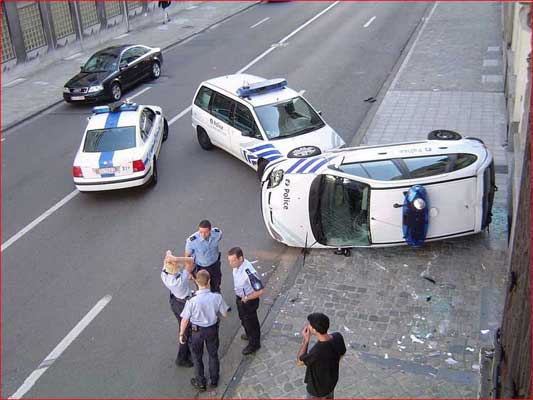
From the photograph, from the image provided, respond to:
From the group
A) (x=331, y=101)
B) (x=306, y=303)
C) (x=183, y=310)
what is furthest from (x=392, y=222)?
(x=331, y=101)

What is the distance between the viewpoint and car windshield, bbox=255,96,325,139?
12.0 meters

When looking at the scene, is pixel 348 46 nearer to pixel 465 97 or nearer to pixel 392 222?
pixel 465 97

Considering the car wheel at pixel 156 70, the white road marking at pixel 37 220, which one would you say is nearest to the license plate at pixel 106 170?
the white road marking at pixel 37 220

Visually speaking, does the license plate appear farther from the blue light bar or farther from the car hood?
the car hood

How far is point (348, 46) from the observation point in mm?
23453

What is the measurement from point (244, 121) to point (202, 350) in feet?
21.4

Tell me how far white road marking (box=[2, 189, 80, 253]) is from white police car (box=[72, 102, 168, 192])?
0.66 m

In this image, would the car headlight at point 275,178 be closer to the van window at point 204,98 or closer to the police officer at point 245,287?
the police officer at point 245,287

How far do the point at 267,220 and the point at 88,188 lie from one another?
4206 mm

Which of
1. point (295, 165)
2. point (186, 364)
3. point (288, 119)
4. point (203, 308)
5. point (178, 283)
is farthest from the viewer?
point (288, 119)

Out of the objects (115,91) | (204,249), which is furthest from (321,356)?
(115,91)

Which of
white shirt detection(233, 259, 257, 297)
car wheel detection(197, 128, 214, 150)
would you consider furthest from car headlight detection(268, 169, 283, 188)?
car wheel detection(197, 128, 214, 150)

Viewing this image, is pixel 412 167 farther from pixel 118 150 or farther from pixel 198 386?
pixel 118 150

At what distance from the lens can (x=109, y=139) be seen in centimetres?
1248
